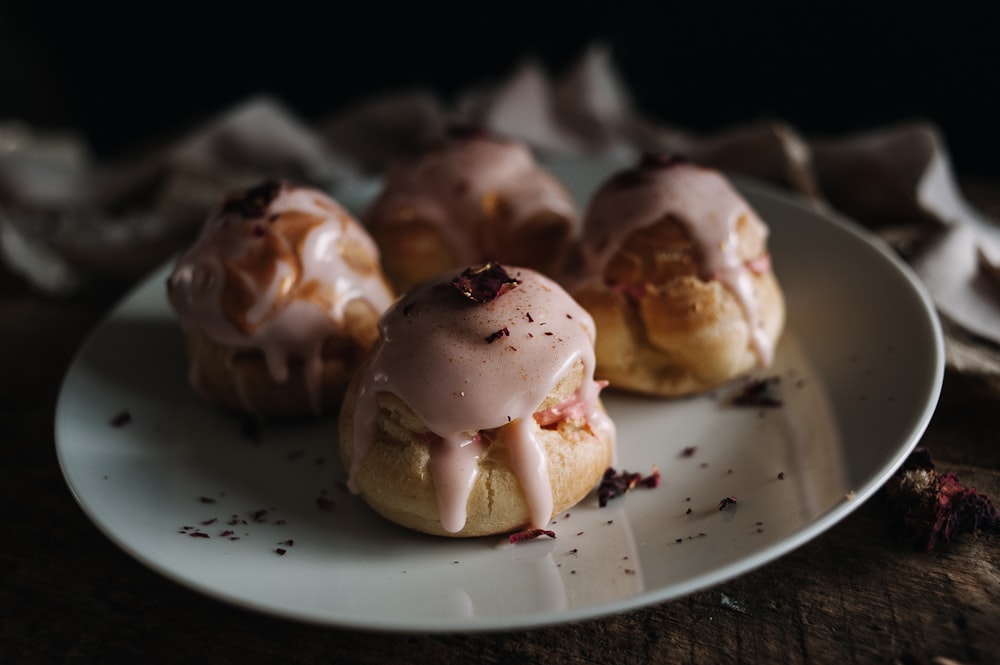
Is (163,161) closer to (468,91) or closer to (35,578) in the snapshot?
(468,91)

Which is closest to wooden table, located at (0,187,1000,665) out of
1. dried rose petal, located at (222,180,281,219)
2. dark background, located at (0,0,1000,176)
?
dried rose petal, located at (222,180,281,219)

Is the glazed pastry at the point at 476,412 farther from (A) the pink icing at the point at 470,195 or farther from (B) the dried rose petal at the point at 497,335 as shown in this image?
(A) the pink icing at the point at 470,195

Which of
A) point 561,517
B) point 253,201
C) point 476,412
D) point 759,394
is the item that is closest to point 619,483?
point 561,517

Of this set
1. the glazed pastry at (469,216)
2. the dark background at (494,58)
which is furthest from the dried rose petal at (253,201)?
the dark background at (494,58)

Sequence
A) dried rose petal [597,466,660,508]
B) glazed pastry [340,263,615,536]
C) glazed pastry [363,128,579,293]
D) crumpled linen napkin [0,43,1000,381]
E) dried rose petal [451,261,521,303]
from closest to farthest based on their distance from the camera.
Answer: glazed pastry [340,263,615,536], dried rose petal [451,261,521,303], dried rose petal [597,466,660,508], glazed pastry [363,128,579,293], crumpled linen napkin [0,43,1000,381]

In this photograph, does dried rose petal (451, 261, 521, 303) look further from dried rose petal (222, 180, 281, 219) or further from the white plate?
dried rose petal (222, 180, 281, 219)

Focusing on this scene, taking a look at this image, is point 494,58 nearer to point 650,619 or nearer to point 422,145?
point 422,145

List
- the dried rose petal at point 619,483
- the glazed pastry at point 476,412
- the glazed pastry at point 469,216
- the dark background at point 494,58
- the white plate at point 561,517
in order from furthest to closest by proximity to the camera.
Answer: the dark background at point 494,58
the glazed pastry at point 469,216
the dried rose petal at point 619,483
the glazed pastry at point 476,412
the white plate at point 561,517
